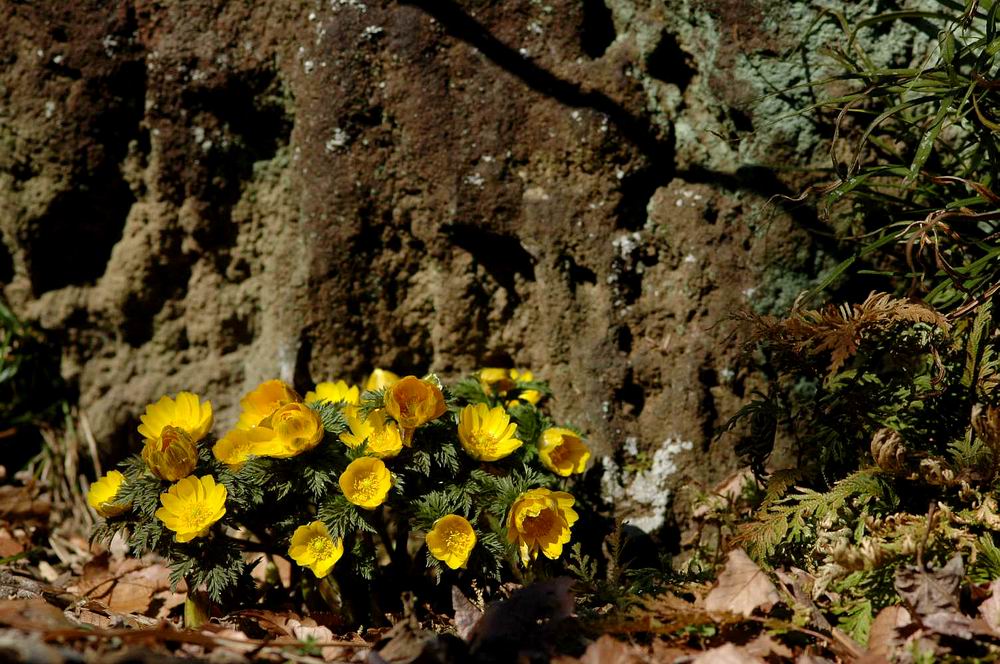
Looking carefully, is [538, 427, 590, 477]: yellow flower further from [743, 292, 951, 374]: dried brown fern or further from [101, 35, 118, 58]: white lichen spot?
[101, 35, 118, 58]: white lichen spot

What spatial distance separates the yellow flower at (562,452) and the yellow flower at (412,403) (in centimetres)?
39

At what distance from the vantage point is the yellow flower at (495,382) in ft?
9.32

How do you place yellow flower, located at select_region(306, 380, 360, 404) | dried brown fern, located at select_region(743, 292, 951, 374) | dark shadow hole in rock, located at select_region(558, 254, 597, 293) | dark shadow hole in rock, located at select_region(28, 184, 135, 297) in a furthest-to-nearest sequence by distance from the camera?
dark shadow hole in rock, located at select_region(28, 184, 135, 297)
dark shadow hole in rock, located at select_region(558, 254, 597, 293)
yellow flower, located at select_region(306, 380, 360, 404)
dried brown fern, located at select_region(743, 292, 951, 374)

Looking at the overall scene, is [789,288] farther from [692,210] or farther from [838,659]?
[838,659]

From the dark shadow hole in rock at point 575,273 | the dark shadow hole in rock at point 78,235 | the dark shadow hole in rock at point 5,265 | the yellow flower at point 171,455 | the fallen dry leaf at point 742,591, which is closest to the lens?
the fallen dry leaf at point 742,591

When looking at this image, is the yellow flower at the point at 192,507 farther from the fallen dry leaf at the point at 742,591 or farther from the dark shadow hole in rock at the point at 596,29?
the dark shadow hole in rock at the point at 596,29

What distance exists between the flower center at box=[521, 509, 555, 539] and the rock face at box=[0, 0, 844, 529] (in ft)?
1.60

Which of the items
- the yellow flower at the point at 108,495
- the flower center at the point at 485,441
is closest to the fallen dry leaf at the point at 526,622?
the flower center at the point at 485,441

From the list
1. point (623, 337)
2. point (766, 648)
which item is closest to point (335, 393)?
point (623, 337)

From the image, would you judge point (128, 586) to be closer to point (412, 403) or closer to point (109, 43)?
point (412, 403)

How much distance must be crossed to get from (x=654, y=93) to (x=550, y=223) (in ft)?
1.87

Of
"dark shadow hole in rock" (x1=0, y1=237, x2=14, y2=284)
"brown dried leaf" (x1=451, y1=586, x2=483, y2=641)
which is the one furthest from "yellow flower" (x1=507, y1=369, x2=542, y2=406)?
"dark shadow hole in rock" (x1=0, y1=237, x2=14, y2=284)

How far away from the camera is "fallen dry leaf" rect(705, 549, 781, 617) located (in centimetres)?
216

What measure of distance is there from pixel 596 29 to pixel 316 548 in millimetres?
1980
